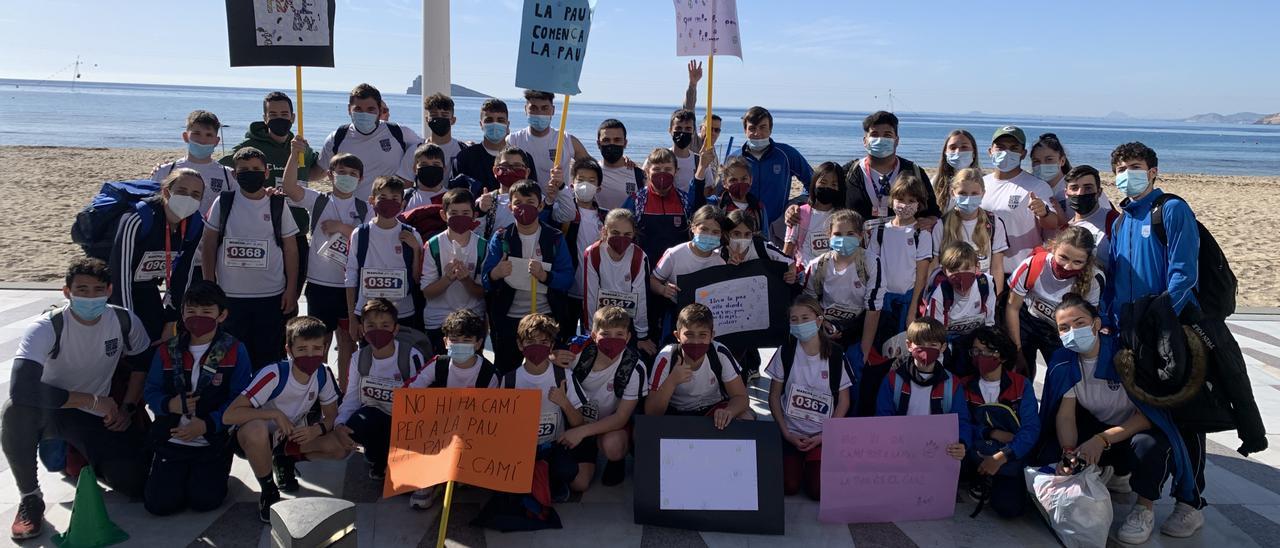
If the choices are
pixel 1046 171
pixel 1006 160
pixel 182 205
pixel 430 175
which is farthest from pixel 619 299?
pixel 1046 171

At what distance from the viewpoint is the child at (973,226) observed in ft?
19.5

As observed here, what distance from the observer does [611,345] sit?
5168 millimetres

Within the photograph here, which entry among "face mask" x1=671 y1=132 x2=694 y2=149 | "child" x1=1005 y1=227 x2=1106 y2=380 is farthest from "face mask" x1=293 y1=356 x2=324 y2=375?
"child" x1=1005 y1=227 x2=1106 y2=380

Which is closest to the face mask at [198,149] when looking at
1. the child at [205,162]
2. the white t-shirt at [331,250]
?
the child at [205,162]

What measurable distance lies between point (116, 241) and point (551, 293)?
269 centimetres

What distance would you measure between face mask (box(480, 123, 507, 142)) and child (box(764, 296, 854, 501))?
3.07 meters

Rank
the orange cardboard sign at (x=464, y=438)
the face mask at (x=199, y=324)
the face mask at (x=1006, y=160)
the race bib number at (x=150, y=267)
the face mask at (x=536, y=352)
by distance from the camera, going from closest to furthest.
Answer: the orange cardboard sign at (x=464, y=438) → the face mask at (x=199, y=324) → the face mask at (x=536, y=352) → the race bib number at (x=150, y=267) → the face mask at (x=1006, y=160)

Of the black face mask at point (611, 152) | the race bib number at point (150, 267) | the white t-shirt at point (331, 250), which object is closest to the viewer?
the race bib number at point (150, 267)

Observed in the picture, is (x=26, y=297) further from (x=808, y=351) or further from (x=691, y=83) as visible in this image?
(x=808, y=351)

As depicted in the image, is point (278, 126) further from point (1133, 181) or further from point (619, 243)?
point (1133, 181)

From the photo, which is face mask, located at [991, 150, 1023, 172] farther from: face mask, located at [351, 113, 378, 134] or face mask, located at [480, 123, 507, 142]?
face mask, located at [351, 113, 378, 134]

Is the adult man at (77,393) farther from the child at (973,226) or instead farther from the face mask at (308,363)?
the child at (973,226)

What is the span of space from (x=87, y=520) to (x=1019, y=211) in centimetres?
605

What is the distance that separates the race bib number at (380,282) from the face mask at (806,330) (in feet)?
8.43
